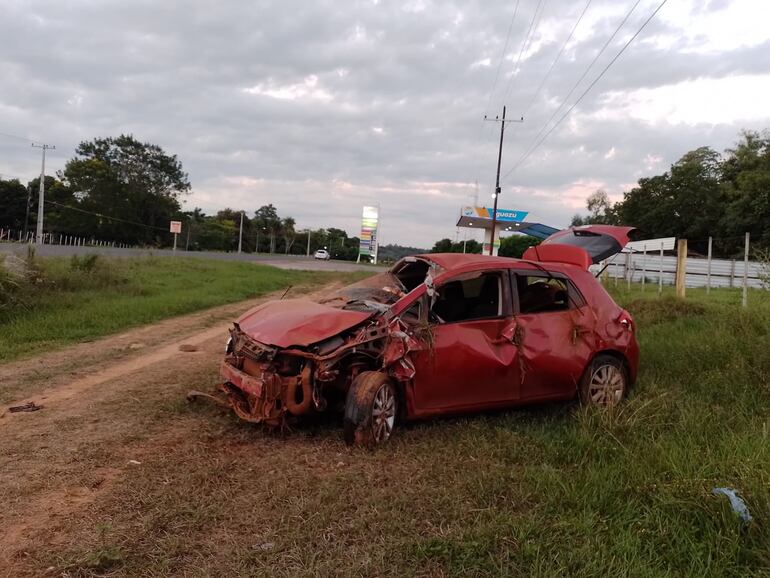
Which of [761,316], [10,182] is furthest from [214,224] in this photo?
[761,316]

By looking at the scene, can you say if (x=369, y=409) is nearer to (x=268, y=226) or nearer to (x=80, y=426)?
(x=80, y=426)

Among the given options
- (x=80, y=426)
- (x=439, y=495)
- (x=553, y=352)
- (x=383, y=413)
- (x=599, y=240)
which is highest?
(x=599, y=240)

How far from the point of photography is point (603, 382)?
5.61 metres

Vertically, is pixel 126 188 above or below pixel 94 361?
above

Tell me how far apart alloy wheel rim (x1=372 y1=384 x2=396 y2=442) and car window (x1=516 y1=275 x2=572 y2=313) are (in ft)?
5.66

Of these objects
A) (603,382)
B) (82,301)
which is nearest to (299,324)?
(603,382)

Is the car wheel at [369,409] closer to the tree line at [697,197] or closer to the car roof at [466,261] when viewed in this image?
the car roof at [466,261]

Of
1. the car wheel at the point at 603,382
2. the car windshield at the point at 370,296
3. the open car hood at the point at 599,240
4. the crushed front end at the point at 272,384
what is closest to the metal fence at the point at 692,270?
the open car hood at the point at 599,240

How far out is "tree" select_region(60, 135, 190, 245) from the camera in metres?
71.2

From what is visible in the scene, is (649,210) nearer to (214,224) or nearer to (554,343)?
(554,343)

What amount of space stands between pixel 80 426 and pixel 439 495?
330cm

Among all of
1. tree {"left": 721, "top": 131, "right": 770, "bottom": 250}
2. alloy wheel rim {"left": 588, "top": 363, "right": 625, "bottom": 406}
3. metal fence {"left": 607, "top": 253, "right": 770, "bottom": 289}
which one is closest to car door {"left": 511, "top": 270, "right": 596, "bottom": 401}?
alloy wheel rim {"left": 588, "top": 363, "right": 625, "bottom": 406}

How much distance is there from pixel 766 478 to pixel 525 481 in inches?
56.1

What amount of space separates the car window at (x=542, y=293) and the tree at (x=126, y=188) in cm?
7442
